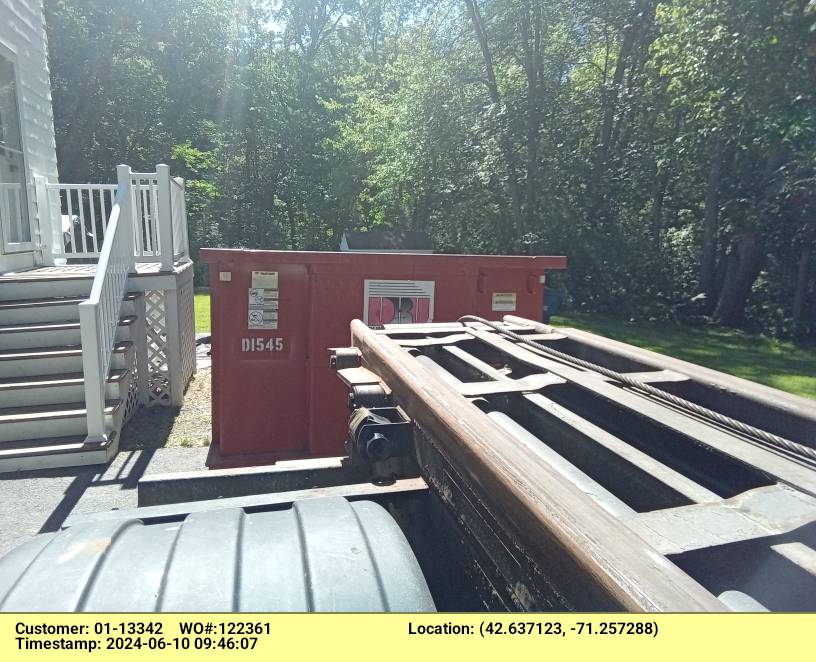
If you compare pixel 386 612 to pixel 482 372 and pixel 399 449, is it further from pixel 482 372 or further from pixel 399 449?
pixel 482 372

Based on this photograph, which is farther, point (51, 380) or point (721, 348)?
point (721, 348)

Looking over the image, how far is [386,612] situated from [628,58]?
62.2 ft

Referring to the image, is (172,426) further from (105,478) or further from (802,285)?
(802,285)

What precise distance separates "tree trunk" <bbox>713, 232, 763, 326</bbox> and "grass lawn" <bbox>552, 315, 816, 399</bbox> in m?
0.64

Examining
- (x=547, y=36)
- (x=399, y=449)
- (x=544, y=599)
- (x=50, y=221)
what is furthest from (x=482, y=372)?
(x=547, y=36)

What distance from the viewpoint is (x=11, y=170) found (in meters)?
7.74

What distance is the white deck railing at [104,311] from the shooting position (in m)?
5.38

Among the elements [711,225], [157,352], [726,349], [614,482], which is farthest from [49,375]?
[711,225]

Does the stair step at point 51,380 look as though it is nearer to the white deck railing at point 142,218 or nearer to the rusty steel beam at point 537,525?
the white deck railing at point 142,218

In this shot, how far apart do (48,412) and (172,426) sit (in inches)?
51.7

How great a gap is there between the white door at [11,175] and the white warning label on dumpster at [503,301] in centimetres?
606

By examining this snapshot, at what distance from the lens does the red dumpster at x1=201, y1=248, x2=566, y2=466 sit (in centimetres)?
505

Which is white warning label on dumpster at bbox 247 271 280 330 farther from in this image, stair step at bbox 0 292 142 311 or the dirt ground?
stair step at bbox 0 292 142 311

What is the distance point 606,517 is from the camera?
3.72 feet
